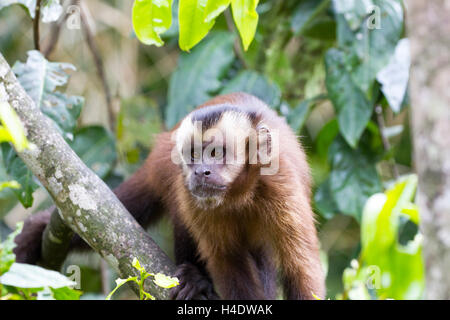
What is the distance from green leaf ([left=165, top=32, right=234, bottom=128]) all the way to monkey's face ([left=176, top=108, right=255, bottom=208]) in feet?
3.51

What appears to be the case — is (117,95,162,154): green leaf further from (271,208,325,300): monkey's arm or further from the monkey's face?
(271,208,325,300): monkey's arm

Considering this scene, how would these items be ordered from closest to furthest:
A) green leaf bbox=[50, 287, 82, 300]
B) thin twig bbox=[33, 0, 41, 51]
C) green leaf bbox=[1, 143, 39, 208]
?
green leaf bbox=[50, 287, 82, 300] → green leaf bbox=[1, 143, 39, 208] → thin twig bbox=[33, 0, 41, 51]

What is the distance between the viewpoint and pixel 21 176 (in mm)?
2916

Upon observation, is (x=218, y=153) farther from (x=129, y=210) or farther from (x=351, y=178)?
(x=351, y=178)

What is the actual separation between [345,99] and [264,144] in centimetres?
105

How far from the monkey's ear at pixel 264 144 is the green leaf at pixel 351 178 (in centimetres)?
113

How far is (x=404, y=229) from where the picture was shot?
4164 millimetres

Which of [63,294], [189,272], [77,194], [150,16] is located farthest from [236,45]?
[63,294]

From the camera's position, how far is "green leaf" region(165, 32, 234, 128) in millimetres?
4191

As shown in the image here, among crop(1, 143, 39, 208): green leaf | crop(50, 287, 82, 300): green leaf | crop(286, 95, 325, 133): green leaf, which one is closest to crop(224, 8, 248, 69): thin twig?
crop(286, 95, 325, 133): green leaf

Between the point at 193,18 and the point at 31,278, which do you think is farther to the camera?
the point at 193,18

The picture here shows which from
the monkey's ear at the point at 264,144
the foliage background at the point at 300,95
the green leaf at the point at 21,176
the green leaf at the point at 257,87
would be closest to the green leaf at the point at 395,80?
the foliage background at the point at 300,95

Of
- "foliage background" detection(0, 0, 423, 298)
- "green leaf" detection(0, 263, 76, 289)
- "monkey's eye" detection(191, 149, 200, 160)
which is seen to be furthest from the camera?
"foliage background" detection(0, 0, 423, 298)

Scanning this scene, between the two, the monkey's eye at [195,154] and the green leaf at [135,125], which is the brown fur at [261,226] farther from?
the green leaf at [135,125]
